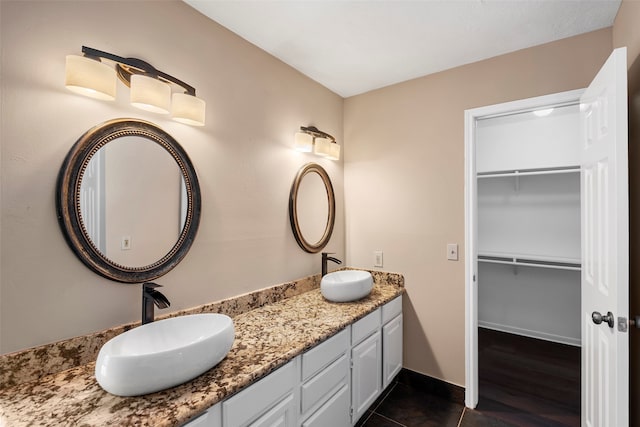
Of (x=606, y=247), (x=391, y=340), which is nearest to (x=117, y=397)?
(x=391, y=340)

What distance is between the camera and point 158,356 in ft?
3.09

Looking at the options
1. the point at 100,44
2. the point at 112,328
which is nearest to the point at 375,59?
the point at 100,44

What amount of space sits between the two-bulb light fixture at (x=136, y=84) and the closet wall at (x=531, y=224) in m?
2.65

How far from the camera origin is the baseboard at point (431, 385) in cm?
217

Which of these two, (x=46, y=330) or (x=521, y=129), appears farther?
(x=521, y=129)

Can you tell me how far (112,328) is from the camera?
1.23m

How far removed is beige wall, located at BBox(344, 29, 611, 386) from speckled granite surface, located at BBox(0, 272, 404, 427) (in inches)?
39.1

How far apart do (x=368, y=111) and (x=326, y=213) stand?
97 centimetres

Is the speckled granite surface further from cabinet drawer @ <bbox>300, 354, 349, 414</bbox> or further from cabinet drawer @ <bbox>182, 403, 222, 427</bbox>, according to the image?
cabinet drawer @ <bbox>300, 354, 349, 414</bbox>

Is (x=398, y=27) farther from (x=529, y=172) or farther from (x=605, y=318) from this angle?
(x=529, y=172)

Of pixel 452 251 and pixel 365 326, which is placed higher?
pixel 452 251

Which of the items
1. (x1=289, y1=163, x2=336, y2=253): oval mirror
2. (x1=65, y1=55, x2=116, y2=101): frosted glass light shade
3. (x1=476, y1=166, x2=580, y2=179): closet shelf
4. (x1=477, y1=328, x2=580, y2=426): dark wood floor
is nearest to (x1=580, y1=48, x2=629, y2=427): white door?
(x1=477, y1=328, x2=580, y2=426): dark wood floor

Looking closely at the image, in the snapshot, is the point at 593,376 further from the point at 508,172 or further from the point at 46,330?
the point at 46,330

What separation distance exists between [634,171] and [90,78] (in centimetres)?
237
